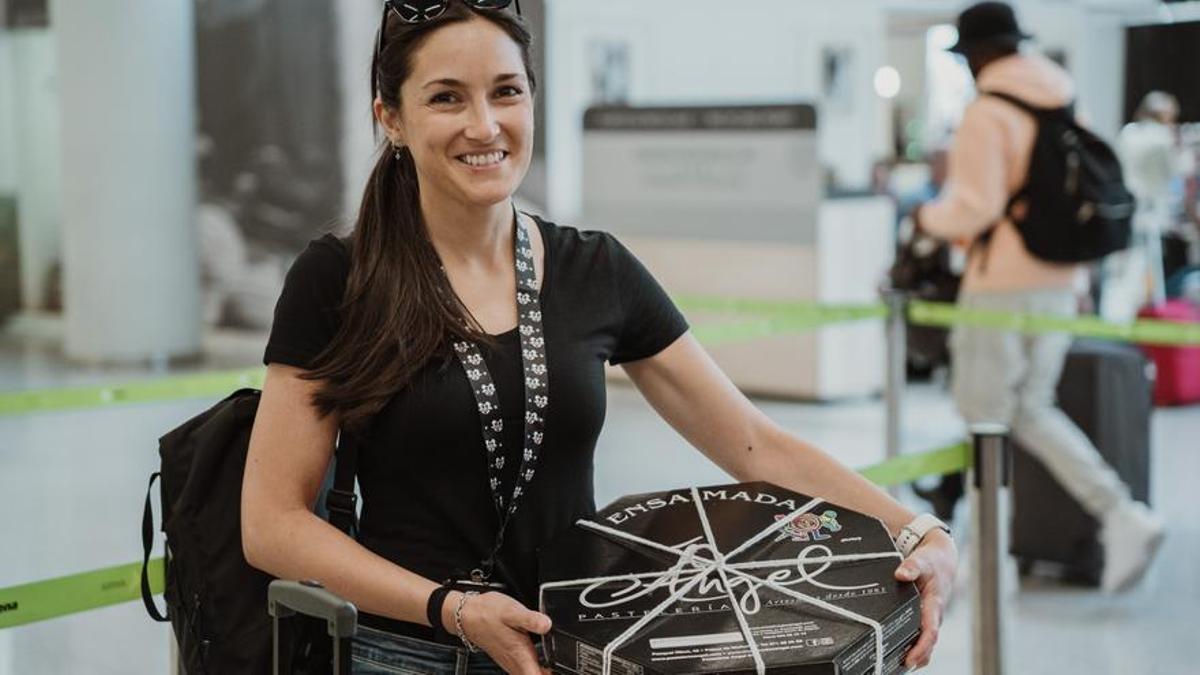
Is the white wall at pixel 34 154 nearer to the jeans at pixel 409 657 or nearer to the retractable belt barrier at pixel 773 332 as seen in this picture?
the retractable belt barrier at pixel 773 332

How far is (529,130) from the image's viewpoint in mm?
1808

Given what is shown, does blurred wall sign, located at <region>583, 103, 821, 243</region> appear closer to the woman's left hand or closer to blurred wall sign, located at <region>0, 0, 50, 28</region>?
blurred wall sign, located at <region>0, 0, 50, 28</region>

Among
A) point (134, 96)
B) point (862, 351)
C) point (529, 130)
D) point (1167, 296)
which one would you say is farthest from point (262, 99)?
point (529, 130)

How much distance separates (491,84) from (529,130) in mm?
76

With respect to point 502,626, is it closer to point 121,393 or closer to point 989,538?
point 989,538

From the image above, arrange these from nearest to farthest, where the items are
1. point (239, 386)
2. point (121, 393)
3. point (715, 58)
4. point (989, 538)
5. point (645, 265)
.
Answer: point (989, 538) → point (121, 393) → point (239, 386) → point (645, 265) → point (715, 58)

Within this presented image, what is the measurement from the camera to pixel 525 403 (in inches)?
70.1

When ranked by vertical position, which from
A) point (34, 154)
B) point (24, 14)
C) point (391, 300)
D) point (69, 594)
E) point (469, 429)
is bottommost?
point (69, 594)

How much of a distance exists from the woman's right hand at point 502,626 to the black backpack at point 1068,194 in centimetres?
386

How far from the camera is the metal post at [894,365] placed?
536cm

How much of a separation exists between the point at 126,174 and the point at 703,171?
390cm

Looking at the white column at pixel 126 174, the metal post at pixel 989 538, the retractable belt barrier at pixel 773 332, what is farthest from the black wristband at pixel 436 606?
the white column at pixel 126 174

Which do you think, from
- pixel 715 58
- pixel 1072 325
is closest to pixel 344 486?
pixel 1072 325

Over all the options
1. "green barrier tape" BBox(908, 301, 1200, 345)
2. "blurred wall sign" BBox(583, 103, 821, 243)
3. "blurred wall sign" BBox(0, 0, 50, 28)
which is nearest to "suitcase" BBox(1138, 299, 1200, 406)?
"blurred wall sign" BBox(583, 103, 821, 243)
